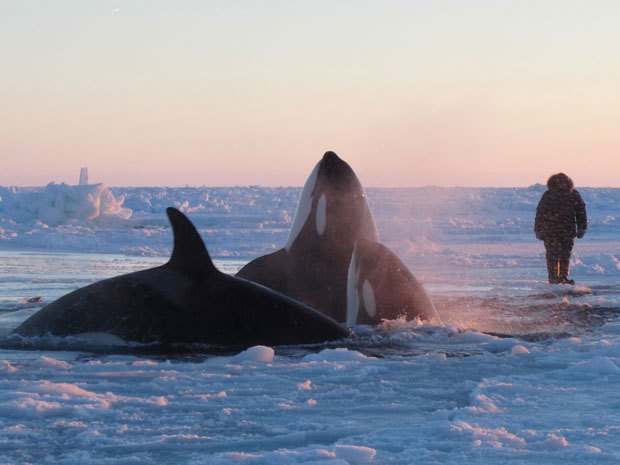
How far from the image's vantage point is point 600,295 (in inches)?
489

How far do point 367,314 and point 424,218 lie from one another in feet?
114

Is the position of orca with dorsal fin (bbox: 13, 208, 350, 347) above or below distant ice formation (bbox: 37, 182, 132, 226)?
below

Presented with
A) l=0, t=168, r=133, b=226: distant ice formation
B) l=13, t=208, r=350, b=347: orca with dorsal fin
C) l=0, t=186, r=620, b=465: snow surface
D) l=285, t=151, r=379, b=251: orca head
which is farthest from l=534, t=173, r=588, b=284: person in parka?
l=0, t=168, r=133, b=226: distant ice formation

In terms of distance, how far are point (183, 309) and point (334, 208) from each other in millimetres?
2777

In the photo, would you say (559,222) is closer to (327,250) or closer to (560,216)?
(560,216)

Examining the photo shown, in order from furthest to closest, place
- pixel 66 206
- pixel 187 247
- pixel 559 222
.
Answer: pixel 66 206, pixel 559 222, pixel 187 247

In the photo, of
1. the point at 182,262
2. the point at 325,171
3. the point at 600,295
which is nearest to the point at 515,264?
the point at 600,295

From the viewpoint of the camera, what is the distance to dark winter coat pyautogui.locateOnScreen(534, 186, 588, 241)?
558 inches

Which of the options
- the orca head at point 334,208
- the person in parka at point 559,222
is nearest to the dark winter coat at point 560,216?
the person in parka at point 559,222

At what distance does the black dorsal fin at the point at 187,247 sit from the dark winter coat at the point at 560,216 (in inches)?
318

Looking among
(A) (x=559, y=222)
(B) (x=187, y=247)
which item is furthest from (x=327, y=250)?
(A) (x=559, y=222)

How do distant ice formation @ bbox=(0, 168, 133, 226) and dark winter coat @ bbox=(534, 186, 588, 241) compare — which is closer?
dark winter coat @ bbox=(534, 186, 588, 241)

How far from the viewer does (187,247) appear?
7305 millimetres

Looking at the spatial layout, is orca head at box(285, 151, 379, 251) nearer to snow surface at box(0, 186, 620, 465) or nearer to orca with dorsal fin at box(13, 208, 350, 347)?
snow surface at box(0, 186, 620, 465)
